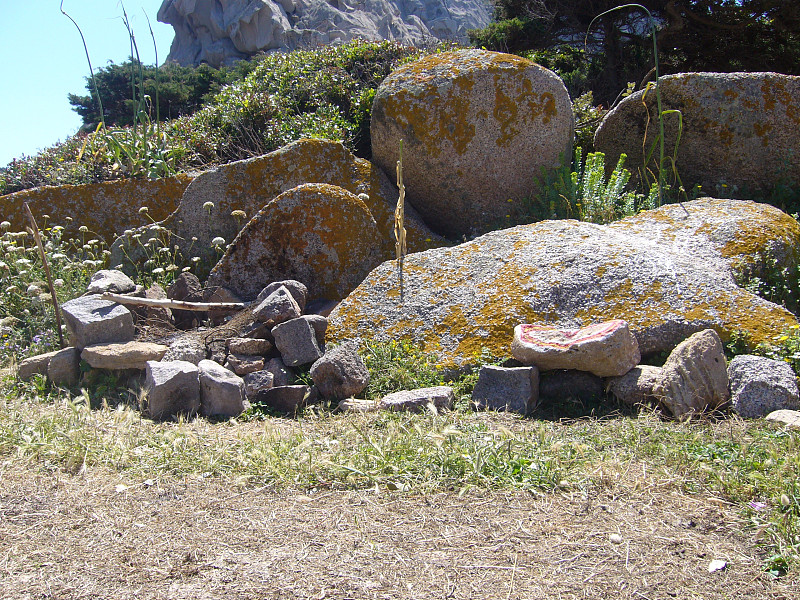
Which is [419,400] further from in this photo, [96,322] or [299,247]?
[96,322]

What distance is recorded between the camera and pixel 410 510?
8.30 feet

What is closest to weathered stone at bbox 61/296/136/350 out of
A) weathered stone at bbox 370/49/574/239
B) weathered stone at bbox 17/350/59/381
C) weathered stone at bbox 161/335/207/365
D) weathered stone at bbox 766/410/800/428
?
weathered stone at bbox 17/350/59/381

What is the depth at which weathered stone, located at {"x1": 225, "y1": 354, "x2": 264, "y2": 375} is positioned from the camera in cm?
434

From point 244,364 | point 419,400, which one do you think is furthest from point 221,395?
point 419,400

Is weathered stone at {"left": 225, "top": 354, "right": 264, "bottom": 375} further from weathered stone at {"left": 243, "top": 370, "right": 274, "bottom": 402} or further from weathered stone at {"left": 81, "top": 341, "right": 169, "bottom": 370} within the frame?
weathered stone at {"left": 81, "top": 341, "right": 169, "bottom": 370}

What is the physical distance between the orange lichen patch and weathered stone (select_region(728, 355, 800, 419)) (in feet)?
18.6

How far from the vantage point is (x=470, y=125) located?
20.9 feet

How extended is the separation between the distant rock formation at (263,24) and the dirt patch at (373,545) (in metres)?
35.5

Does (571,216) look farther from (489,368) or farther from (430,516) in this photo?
(430,516)

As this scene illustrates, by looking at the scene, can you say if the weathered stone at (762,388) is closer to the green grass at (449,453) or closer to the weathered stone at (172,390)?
the green grass at (449,453)

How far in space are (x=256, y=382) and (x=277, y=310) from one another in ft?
1.93

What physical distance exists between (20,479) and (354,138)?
6.23 meters

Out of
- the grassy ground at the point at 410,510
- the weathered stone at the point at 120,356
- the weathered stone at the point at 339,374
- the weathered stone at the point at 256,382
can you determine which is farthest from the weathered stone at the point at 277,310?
the grassy ground at the point at 410,510

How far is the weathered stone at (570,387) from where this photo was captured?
150 inches
